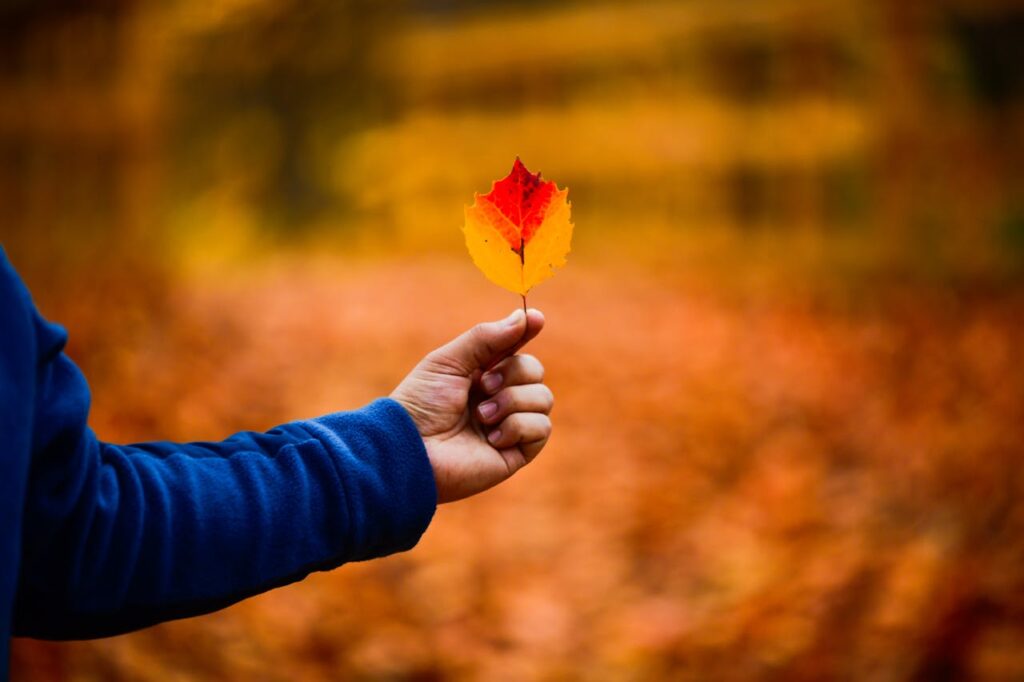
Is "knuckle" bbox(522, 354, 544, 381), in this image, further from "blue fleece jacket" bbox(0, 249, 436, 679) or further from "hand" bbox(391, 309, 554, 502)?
"blue fleece jacket" bbox(0, 249, 436, 679)

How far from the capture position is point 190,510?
83cm

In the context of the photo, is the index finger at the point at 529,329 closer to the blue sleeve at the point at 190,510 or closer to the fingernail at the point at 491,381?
the fingernail at the point at 491,381

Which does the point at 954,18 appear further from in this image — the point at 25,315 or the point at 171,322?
the point at 25,315

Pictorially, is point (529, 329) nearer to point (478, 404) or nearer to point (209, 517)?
point (478, 404)

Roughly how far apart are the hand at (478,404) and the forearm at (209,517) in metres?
0.06

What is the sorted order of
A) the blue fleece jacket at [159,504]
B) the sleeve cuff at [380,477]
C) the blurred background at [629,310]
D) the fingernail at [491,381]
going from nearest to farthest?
the blue fleece jacket at [159,504]
the sleeve cuff at [380,477]
the fingernail at [491,381]
the blurred background at [629,310]

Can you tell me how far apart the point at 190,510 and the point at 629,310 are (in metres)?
5.74

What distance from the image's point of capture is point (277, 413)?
364 centimetres

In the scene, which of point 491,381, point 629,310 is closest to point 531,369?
point 491,381

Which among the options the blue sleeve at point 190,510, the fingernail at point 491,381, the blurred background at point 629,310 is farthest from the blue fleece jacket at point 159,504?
the blurred background at point 629,310

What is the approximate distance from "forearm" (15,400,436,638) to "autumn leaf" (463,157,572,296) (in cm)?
20

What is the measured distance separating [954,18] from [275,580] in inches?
216

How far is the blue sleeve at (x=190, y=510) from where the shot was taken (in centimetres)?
75

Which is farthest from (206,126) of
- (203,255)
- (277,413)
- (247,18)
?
(277,413)
